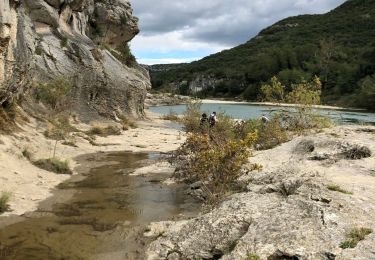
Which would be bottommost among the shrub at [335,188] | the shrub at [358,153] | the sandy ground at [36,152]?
the sandy ground at [36,152]

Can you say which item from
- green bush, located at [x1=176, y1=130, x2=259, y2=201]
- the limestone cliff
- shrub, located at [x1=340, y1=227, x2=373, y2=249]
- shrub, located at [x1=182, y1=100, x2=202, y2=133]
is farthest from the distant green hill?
shrub, located at [x1=340, y1=227, x2=373, y2=249]

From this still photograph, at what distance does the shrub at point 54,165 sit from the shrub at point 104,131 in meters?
11.8

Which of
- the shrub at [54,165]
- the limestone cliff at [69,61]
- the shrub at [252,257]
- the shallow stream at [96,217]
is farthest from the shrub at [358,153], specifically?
the limestone cliff at [69,61]

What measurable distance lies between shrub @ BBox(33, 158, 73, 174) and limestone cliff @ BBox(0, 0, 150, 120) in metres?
4.38

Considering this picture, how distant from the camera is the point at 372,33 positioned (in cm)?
15512

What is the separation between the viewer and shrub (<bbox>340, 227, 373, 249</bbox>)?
912cm

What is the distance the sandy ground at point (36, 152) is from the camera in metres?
16.3

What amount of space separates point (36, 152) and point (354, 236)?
653 inches

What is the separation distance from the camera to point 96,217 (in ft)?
48.3

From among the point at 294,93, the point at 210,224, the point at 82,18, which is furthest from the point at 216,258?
the point at 82,18

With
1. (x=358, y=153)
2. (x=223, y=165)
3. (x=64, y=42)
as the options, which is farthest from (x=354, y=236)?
(x=64, y=42)

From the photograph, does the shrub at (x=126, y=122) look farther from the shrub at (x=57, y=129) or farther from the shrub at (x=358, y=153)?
the shrub at (x=358, y=153)

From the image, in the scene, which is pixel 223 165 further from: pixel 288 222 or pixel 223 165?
pixel 288 222

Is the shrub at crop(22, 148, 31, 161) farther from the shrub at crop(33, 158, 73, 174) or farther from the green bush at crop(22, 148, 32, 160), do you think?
the shrub at crop(33, 158, 73, 174)
